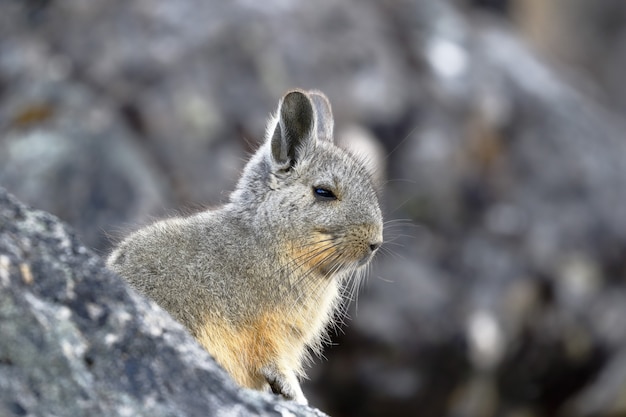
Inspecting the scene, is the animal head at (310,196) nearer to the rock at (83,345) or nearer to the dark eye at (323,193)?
the dark eye at (323,193)

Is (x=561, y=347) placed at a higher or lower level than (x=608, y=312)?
lower

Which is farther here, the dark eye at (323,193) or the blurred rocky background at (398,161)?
the blurred rocky background at (398,161)

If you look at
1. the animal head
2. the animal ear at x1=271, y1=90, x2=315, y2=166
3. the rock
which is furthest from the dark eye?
the rock

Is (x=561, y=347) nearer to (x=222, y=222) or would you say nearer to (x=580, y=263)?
(x=580, y=263)

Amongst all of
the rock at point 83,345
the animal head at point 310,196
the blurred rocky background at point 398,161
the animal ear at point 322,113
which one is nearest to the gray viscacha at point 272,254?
the animal head at point 310,196

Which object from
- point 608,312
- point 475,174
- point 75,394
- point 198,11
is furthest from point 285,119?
point 608,312

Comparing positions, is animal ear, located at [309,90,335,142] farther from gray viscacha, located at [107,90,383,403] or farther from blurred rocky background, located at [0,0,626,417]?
blurred rocky background, located at [0,0,626,417]
